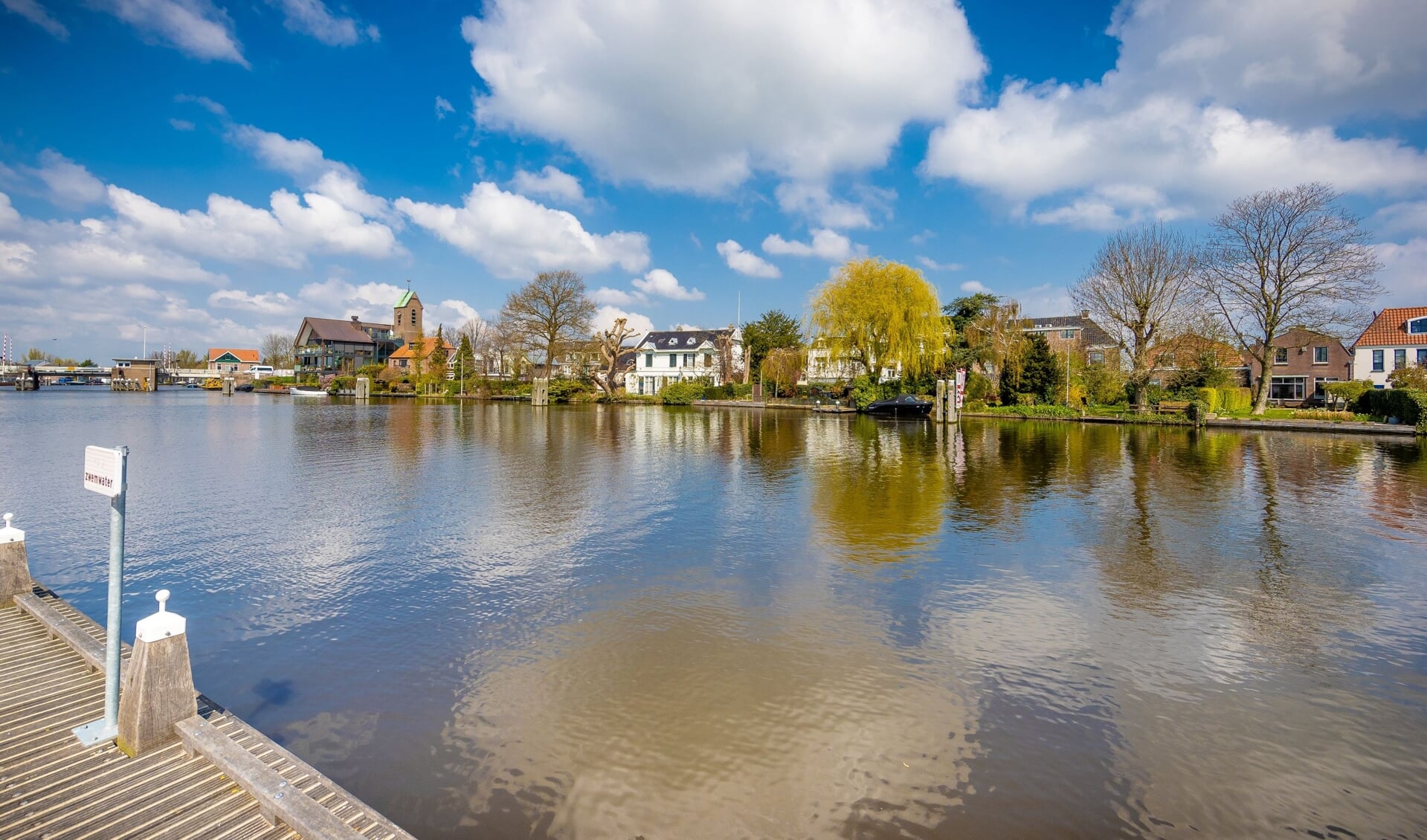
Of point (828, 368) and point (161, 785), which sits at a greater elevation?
point (828, 368)

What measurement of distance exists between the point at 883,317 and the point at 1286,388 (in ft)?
121

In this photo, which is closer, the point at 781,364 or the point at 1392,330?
the point at 1392,330

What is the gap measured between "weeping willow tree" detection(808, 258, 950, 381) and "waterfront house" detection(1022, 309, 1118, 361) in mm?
8324

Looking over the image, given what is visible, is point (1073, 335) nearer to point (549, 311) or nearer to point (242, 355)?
point (549, 311)

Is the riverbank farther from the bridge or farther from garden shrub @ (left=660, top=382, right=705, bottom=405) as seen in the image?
the bridge

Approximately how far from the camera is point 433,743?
4.93 metres

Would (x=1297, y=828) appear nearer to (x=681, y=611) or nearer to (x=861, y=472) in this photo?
(x=681, y=611)

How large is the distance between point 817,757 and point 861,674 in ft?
4.48

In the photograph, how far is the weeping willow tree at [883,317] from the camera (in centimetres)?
4362

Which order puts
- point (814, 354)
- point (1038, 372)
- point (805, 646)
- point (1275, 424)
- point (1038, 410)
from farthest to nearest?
1. point (814, 354)
2. point (1038, 372)
3. point (1038, 410)
4. point (1275, 424)
5. point (805, 646)

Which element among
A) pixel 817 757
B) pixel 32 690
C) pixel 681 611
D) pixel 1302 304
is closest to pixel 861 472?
pixel 681 611

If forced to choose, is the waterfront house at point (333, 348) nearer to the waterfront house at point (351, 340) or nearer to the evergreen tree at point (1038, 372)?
the waterfront house at point (351, 340)

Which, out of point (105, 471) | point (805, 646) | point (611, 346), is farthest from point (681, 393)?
point (105, 471)

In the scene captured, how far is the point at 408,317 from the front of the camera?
10906 centimetres
